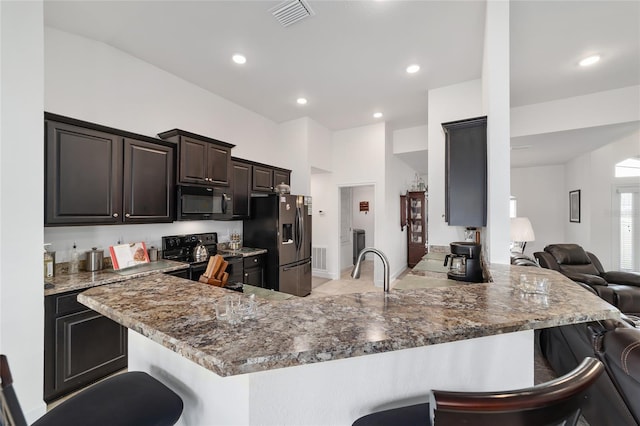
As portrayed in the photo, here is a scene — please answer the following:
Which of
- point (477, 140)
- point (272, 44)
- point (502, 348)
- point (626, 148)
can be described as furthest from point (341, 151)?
point (626, 148)

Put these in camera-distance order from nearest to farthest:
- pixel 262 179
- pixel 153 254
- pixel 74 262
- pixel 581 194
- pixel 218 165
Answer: pixel 74 262
pixel 153 254
pixel 218 165
pixel 262 179
pixel 581 194

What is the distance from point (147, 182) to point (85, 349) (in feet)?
5.23

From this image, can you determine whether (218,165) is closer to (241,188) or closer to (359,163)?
(241,188)

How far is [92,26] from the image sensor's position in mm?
2494

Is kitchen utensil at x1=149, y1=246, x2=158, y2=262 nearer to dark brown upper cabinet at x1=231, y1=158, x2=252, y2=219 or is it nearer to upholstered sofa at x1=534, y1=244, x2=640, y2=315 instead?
dark brown upper cabinet at x1=231, y1=158, x2=252, y2=219

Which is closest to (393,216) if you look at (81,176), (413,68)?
(413,68)

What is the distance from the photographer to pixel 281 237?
407 centimetres

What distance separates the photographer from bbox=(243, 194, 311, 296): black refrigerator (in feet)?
13.3

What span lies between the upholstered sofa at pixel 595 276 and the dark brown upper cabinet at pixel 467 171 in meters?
2.11

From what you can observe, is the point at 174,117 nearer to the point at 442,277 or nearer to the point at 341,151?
the point at 341,151

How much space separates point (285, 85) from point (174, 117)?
5.19ft

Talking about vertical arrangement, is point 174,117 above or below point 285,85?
below

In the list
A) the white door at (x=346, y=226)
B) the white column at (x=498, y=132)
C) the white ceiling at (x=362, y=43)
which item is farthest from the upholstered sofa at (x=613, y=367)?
the white door at (x=346, y=226)

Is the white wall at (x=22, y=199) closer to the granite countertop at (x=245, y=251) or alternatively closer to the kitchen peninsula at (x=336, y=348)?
the kitchen peninsula at (x=336, y=348)
